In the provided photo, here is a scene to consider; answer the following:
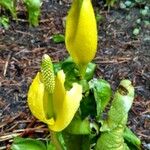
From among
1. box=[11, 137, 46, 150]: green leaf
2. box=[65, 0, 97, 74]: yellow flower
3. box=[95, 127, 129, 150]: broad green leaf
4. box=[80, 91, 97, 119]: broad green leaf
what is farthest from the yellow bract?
box=[11, 137, 46, 150]: green leaf

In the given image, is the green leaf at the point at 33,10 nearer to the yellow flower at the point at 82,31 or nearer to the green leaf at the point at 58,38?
the green leaf at the point at 58,38

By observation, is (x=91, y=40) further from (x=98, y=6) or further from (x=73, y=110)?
(x=98, y=6)

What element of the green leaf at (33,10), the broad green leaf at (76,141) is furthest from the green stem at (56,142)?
the green leaf at (33,10)

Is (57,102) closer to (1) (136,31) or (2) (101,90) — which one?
(2) (101,90)

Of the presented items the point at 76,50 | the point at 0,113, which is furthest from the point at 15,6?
the point at 76,50

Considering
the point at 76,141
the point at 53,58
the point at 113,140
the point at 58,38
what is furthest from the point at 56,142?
the point at 58,38
